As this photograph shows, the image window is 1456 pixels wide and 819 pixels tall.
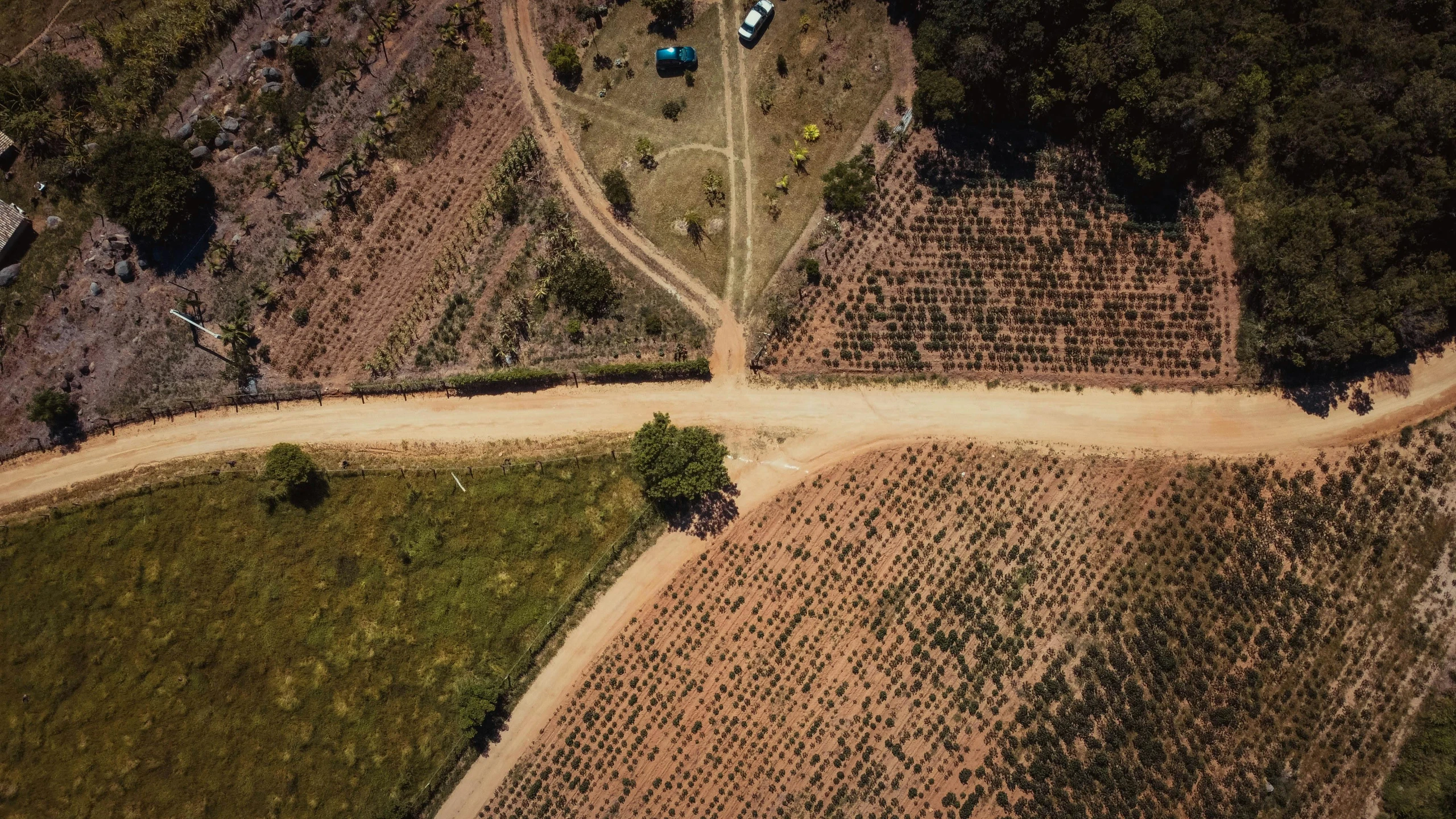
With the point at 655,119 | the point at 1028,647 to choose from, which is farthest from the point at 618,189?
the point at 1028,647

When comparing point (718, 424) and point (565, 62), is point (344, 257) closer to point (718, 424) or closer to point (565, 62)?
point (565, 62)

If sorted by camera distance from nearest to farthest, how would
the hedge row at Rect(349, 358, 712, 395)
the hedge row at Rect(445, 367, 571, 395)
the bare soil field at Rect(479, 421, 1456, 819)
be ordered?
the bare soil field at Rect(479, 421, 1456, 819) < the hedge row at Rect(349, 358, 712, 395) < the hedge row at Rect(445, 367, 571, 395)

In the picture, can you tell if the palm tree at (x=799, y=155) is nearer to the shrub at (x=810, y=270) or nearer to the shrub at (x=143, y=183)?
the shrub at (x=810, y=270)

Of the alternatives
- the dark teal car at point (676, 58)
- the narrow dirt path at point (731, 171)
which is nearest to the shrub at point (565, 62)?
the dark teal car at point (676, 58)

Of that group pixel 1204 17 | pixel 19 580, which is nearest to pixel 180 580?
pixel 19 580

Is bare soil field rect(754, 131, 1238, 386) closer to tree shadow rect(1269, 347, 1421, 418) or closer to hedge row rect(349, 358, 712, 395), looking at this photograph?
tree shadow rect(1269, 347, 1421, 418)

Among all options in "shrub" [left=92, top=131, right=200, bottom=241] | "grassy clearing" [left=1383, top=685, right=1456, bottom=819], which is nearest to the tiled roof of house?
"shrub" [left=92, top=131, right=200, bottom=241]

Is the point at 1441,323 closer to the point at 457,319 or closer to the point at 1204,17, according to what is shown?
the point at 1204,17
